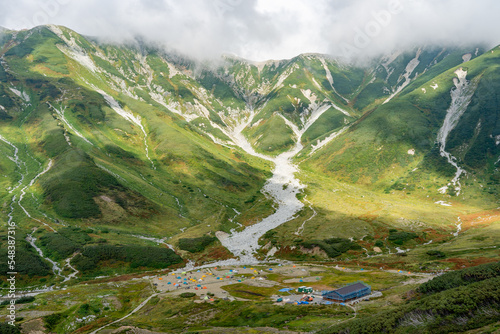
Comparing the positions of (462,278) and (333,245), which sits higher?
(333,245)

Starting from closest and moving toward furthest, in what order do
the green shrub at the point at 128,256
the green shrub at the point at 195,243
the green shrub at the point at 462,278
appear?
the green shrub at the point at 462,278, the green shrub at the point at 128,256, the green shrub at the point at 195,243

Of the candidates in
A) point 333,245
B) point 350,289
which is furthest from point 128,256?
point 333,245

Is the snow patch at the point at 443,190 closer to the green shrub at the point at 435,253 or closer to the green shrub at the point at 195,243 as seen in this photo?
the green shrub at the point at 435,253

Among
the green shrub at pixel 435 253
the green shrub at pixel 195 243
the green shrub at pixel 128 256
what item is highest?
the green shrub at pixel 435 253

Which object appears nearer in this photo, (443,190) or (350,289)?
(350,289)

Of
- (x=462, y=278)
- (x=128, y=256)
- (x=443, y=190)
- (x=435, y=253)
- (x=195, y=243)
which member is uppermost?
(x=443, y=190)

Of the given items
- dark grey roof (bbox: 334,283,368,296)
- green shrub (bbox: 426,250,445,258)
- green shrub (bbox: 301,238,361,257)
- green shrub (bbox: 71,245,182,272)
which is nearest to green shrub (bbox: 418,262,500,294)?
dark grey roof (bbox: 334,283,368,296)

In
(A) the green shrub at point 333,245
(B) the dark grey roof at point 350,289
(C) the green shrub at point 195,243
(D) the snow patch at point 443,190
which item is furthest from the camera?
(D) the snow patch at point 443,190

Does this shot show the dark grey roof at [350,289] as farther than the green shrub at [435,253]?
No

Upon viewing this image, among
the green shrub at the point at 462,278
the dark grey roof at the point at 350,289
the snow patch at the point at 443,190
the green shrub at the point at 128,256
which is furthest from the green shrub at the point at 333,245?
the snow patch at the point at 443,190

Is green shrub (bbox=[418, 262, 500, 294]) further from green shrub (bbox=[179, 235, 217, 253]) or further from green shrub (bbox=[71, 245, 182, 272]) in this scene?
green shrub (bbox=[179, 235, 217, 253])

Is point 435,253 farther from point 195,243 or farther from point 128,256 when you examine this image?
point 128,256
